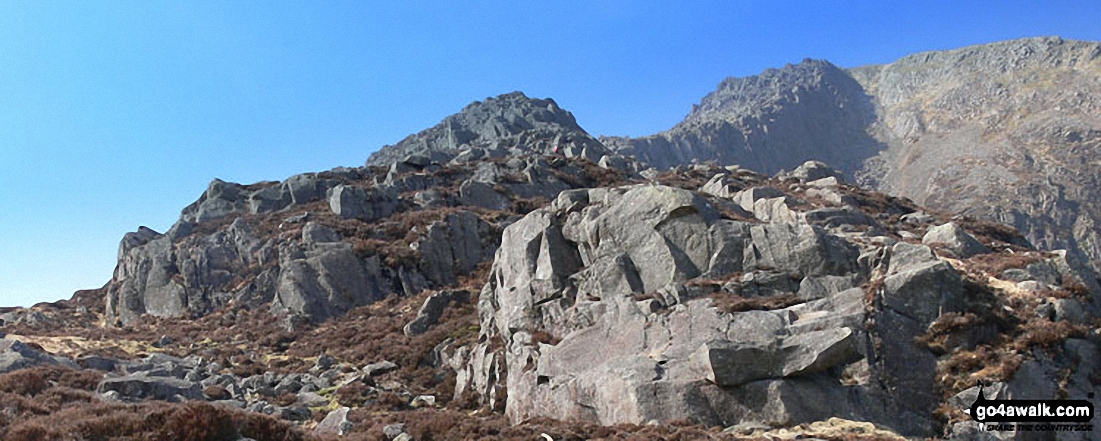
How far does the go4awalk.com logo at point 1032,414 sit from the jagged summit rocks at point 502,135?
77994mm

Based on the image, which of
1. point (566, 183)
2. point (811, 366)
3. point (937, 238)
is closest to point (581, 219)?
point (811, 366)

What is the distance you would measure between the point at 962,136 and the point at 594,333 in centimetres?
13484

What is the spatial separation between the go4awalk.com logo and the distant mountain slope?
285 feet

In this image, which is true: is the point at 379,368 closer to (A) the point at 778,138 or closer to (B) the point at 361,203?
(B) the point at 361,203

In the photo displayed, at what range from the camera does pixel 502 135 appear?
393ft

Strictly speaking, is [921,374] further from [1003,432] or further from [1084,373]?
[1084,373]

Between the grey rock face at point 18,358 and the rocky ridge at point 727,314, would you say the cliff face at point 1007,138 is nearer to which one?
the rocky ridge at point 727,314

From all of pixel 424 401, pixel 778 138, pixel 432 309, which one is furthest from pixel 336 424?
pixel 778 138

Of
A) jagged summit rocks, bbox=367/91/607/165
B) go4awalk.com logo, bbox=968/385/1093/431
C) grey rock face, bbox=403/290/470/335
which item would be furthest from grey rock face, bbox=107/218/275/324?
go4awalk.com logo, bbox=968/385/1093/431

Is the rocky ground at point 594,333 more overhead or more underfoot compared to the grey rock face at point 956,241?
more underfoot

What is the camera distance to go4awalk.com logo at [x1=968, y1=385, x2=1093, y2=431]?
15945 millimetres

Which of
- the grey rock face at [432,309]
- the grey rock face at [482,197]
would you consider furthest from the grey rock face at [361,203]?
the grey rock face at [432,309]

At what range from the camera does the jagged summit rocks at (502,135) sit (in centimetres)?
9950

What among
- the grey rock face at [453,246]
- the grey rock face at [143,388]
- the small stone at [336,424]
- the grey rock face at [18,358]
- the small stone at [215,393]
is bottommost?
the small stone at [336,424]
